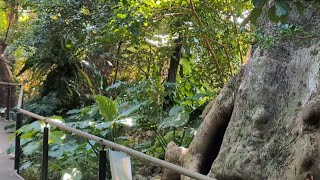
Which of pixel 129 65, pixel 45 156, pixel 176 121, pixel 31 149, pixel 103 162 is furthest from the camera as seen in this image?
pixel 129 65

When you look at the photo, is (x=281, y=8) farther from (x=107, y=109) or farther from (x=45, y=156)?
(x=107, y=109)

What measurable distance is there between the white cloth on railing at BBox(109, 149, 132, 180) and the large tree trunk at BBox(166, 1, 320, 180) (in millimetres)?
1000

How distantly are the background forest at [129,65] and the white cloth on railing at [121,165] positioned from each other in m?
0.98

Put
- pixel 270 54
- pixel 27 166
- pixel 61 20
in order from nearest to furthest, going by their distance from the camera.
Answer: pixel 270 54 < pixel 27 166 < pixel 61 20

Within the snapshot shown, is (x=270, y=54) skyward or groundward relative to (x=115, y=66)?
skyward

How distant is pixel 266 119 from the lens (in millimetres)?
3664

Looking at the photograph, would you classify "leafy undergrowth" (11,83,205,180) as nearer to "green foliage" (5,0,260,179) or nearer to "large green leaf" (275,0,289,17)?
"green foliage" (5,0,260,179)

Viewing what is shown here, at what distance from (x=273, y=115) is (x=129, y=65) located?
315 inches

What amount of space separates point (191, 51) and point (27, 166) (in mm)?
4448

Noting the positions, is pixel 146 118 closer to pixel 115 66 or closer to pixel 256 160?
pixel 256 160

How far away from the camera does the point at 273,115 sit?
3682 mm

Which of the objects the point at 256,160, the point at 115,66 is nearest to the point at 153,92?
the point at 256,160

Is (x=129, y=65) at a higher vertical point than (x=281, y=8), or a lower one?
lower

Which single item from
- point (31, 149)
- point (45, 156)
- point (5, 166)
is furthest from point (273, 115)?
point (5, 166)
